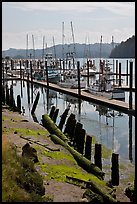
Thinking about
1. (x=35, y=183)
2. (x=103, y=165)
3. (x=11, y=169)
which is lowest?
(x=103, y=165)

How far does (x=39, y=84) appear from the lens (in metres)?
62.9

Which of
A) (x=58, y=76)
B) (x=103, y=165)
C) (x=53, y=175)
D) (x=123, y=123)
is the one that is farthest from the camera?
(x=58, y=76)

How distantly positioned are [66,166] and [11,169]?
22.6ft

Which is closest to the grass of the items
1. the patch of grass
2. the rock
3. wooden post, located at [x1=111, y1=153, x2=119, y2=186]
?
the rock

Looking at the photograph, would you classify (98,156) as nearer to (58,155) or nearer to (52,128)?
(58,155)

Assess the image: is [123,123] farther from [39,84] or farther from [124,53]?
[124,53]

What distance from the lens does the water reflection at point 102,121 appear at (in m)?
→ 24.4

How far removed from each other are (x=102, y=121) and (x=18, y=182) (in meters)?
24.7

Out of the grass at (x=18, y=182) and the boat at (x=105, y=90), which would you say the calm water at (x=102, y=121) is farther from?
the grass at (x=18, y=182)

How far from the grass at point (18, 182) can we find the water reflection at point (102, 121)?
34.3 feet

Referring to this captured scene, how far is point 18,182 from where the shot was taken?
31.4ft

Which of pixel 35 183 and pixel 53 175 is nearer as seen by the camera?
pixel 35 183

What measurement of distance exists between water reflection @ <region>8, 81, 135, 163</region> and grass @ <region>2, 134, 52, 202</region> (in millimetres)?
10452

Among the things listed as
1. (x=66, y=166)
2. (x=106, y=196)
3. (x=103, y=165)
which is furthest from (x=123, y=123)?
(x=106, y=196)
